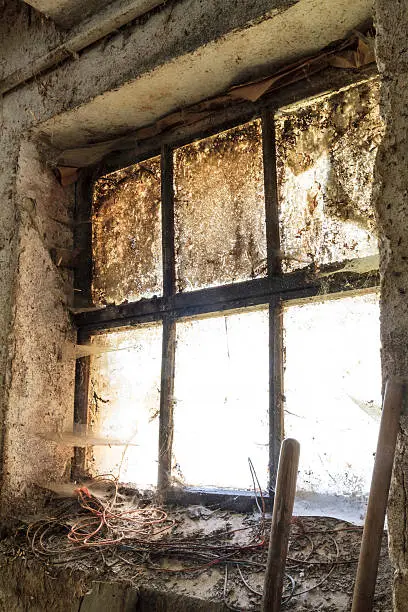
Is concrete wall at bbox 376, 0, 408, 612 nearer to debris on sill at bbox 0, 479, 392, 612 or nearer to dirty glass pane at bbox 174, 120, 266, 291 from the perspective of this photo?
debris on sill at bbox 0, 479, 392, 612

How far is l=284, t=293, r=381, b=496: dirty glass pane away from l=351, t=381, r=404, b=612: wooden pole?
46 centimetres

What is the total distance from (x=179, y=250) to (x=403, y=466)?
115cm

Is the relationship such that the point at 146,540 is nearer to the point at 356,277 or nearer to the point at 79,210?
the point at 356,277

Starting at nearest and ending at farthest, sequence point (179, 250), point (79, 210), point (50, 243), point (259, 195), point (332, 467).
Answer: point (332, 467) → point (259, 195) → point (179, 250) → point (50, 243) → point (79, 210)

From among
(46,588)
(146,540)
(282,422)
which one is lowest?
(46,588)

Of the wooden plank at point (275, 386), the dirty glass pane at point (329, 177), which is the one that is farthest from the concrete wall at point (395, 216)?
the wooden plank at point (275, 386)

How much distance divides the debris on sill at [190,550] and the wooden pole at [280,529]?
0.16m

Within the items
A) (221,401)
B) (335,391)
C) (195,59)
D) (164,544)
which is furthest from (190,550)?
(195,59)

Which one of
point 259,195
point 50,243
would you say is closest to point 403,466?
point 259,195

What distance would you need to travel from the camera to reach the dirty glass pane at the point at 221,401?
1.65m

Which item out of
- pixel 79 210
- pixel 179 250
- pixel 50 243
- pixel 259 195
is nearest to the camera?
pixel 259 195

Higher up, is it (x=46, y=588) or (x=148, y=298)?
(x=148, y=298)

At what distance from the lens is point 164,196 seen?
1962mm

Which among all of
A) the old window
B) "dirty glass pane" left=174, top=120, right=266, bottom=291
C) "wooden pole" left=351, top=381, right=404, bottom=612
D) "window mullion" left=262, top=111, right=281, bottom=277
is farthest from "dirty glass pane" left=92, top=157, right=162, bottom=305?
"wooden pole" left=351, top=381, right=404, bottom=612
